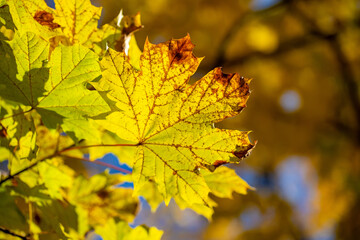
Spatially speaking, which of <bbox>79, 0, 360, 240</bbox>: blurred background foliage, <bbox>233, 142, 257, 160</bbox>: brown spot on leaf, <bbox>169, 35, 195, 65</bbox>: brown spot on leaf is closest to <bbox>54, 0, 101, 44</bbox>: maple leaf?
<bbox>169, 35, 195, 65</bbox>: brown spot on leaf

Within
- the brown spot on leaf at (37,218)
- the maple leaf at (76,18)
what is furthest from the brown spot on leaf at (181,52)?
the brown spot on leaf at (37,218)

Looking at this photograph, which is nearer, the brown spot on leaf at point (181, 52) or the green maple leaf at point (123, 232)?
the brown spot on leaf at point (181, 52)

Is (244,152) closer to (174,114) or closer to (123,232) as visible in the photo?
(174,114)

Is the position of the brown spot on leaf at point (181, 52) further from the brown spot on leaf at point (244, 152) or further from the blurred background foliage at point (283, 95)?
the blurred background foliage at point (283, 95)

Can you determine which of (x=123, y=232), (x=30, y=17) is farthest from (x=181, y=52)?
(x=123, y=232)

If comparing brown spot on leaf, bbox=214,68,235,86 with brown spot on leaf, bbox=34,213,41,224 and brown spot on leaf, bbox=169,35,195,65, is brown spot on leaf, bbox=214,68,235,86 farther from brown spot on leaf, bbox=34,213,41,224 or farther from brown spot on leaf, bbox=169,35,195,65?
brown spot on leaf, bbox=34,213,41,224
